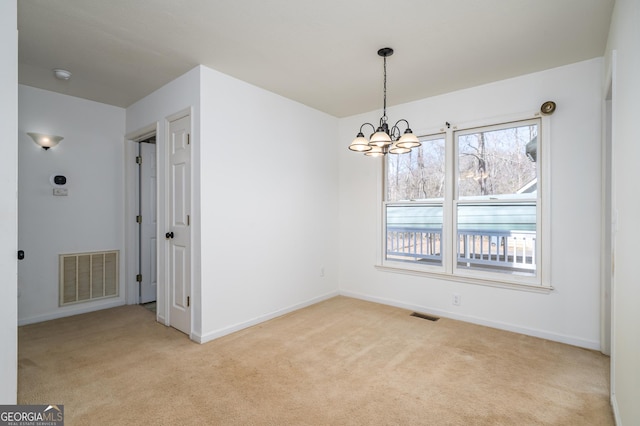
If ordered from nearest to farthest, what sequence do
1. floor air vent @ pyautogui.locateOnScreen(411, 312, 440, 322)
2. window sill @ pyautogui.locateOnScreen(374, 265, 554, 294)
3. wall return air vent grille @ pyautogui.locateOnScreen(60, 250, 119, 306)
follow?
window sill @ pyautogui.locateOnScreen(374, 265, 554, 294) → floor air vent @ pyautogui.locateOnScreen(411, 312, 440, 322) → wall return air vent grille @ pyautogui.locateOnScreen(60, 250, 119, 306)

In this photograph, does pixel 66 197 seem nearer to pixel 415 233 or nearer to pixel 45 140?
pixel 45 140

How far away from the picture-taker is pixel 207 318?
3178 mm

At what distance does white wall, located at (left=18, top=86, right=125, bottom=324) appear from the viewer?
368cm

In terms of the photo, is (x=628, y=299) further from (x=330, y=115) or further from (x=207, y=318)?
(x=330, y=115)

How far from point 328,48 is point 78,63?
238 centimetres

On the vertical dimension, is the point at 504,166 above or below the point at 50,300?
above

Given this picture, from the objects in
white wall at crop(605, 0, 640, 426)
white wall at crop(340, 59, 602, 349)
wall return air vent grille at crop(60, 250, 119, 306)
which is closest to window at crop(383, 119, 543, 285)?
white wall at crop(340, 59, 602, 349)

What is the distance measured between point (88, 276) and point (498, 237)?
16.4 ft

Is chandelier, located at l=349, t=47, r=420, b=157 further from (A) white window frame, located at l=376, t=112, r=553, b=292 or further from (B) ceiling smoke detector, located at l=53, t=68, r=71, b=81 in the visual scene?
(B) ceiling smoke detector, located at l=53, t=68, r=71, b=81

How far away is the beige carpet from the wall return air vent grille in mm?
464

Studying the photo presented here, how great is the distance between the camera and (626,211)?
1.70 metres

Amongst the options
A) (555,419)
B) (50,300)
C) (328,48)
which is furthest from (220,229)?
(555,419)

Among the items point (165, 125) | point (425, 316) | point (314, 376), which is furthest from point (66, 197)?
point (425, 316)
